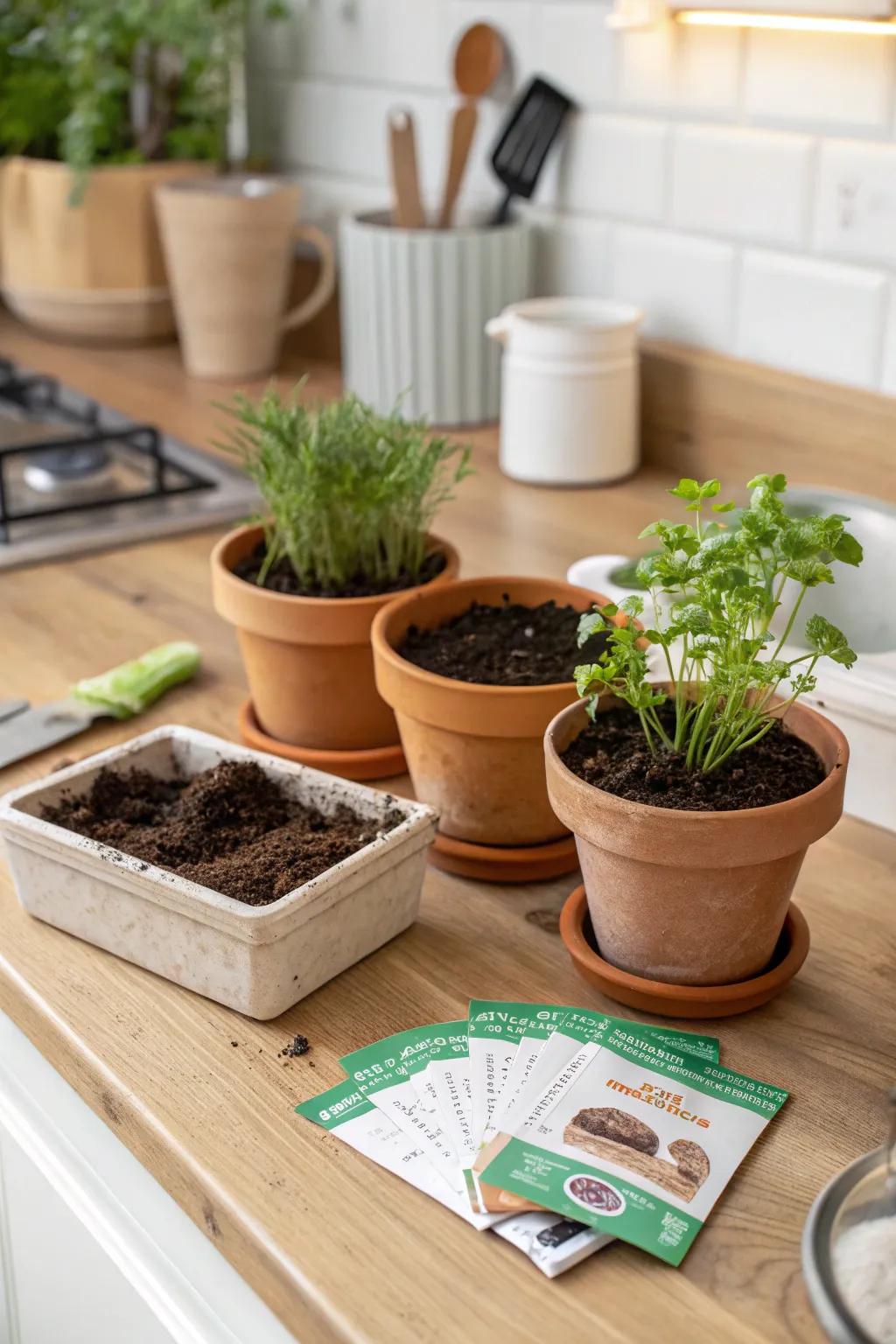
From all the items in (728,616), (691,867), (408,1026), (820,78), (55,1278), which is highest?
(820,78)

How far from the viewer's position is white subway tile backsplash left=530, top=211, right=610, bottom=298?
1.68 meters

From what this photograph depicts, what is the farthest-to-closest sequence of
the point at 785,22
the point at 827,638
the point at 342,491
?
the point at 785,22 < the point at 342,491 < the point at 827,638

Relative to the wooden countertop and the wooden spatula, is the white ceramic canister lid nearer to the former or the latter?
the wooden spatula

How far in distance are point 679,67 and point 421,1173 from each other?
4.04 feet

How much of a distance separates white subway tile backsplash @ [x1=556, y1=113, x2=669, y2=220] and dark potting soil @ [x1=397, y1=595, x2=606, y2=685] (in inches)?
31.0

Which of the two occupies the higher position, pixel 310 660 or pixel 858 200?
pixel 858 200

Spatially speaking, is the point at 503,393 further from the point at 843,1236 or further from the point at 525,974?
the point at 843,1236

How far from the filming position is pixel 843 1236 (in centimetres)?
A: 58

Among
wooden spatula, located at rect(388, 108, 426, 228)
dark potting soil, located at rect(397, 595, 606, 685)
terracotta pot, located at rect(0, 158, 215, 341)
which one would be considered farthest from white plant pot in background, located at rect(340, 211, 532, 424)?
dark potting soil, located at rect(397, 595, 606, 685)

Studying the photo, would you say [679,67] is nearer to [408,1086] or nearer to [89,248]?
[89,248]

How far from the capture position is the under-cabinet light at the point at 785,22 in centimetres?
128

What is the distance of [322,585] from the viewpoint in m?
0.99

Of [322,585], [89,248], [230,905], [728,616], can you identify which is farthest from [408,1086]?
[89,248]

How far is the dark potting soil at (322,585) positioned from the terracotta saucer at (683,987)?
0.97 feet
